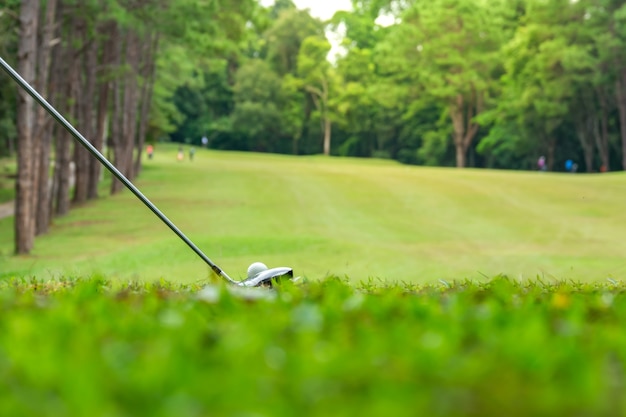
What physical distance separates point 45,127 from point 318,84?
6490 centimetres

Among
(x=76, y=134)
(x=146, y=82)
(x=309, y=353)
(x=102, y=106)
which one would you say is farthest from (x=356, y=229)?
(x=309, y=353)

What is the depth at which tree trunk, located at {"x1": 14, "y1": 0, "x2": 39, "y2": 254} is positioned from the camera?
19625 millimetres

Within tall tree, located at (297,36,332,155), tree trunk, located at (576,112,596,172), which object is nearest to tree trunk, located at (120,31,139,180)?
tree trunk, located at (576,112,596,172)

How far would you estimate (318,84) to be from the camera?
86625 mm

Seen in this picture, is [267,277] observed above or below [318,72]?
below

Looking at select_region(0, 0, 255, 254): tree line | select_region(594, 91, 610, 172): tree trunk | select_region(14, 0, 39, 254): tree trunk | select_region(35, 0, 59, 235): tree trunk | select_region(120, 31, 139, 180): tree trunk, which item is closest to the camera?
select_region(14, 0, 39, 254): tree trunk

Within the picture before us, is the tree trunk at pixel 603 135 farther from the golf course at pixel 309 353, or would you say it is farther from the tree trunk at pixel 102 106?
the golf course at pixel 309 353

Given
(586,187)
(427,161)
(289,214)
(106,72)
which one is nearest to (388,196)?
(289,214)

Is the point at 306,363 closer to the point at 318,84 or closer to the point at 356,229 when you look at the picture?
the point at 356,229

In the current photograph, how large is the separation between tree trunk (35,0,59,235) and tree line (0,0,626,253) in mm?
50

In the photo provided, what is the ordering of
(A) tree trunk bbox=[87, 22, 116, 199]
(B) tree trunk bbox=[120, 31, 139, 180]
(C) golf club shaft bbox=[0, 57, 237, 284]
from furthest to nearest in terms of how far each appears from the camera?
(B) tree trunk bbox=[120, 31, 139, 180] < (A) tree trunk bbox=[87, 22, 116, 199] < (C) golf club shaft bbox=[0, 57, 237, 284]

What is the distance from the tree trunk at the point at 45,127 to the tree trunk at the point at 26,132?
0.48m

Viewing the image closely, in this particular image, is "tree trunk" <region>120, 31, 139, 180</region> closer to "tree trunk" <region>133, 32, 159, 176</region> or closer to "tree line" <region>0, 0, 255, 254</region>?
"tree line" <region>0, 0, 255, 254</region>

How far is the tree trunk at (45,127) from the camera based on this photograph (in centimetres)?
2112
